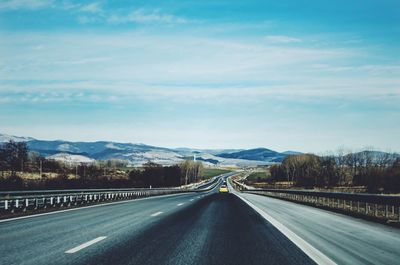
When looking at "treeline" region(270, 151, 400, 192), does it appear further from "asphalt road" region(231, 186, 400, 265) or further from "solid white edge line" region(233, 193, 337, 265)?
"solid white edge line" region(233, 193, 337, 265)

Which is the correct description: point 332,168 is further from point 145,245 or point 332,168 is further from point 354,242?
point 145,245

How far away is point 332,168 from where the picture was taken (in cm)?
15275

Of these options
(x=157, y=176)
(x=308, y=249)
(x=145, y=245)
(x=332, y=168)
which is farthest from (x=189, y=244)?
(x=332, y=168)

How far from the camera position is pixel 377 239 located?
37.1ft

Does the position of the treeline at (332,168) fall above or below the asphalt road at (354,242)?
above

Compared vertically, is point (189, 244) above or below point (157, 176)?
below

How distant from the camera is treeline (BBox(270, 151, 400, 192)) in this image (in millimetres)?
142500

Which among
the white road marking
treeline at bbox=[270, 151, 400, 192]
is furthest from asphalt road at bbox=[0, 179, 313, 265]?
treeline at bbox=[270, 151, 400, 192]

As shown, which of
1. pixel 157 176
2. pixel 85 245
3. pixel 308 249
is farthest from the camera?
pixel 157 176

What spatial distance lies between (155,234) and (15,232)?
359 centimetres

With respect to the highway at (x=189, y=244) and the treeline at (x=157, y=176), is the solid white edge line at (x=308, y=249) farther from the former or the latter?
the treeline at (x=157, y=176)

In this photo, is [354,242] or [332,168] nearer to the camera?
[354,242]

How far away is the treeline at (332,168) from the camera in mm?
142500

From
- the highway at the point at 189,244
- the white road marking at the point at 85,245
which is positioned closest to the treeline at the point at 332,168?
the highway at the point at 189,244
